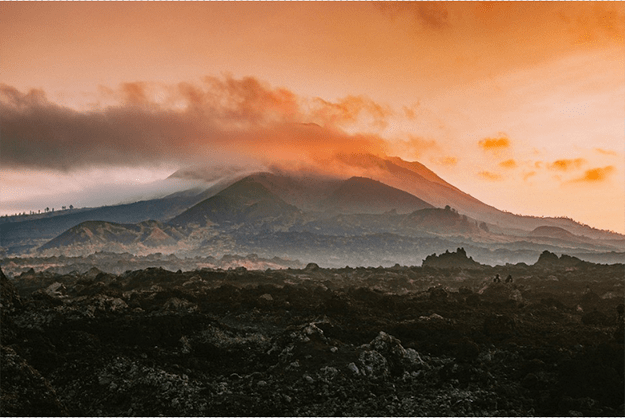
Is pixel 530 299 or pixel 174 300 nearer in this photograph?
pixel 174 300

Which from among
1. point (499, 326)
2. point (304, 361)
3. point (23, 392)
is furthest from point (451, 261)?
point (23, 392)

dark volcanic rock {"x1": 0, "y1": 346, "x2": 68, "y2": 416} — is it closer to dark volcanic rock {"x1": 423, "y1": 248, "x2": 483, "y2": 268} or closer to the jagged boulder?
the jagged boulder

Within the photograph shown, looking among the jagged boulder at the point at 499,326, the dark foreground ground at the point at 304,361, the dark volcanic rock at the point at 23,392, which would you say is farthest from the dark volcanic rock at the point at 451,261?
the dark volcanic rock at the point at 23,392

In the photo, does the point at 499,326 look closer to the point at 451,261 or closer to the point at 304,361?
the point at 304,361

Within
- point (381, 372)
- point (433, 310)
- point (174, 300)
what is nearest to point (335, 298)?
point (433, 310)

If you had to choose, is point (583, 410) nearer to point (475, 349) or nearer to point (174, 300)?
point (475, 349)

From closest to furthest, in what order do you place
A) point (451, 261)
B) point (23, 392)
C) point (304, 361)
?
1. point (23, 392)
2. point (304, 361)
3. point (451, 261)

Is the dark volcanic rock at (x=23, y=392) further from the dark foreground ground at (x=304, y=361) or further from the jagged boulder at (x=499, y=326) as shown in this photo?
the jagged boulder at (x=499, y=326)

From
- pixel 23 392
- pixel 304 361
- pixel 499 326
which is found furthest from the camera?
pixel 499 326
